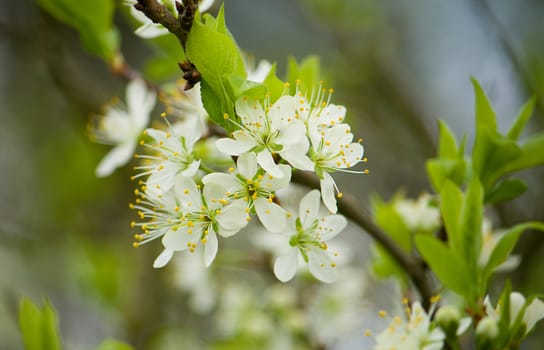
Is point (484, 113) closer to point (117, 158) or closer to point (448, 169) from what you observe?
point (448, 169)

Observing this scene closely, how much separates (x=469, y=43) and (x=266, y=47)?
1243 millimetres

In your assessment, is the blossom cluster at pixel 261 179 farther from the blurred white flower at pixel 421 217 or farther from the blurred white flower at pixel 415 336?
the blurred white flower at pixel 421 217

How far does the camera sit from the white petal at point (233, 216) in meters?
1.03

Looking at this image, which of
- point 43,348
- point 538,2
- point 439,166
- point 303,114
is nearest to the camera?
point 303,114

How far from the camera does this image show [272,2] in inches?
128

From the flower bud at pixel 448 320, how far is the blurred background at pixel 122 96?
0.99 metres

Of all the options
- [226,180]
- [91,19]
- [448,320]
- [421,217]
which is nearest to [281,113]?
[226,180]

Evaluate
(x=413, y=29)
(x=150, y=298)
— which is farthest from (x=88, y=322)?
(x=413, y=29)

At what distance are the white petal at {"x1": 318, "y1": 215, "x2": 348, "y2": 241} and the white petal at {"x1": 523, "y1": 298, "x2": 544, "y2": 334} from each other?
0.37 m

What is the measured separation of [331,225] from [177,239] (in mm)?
295

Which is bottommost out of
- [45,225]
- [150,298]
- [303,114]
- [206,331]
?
[206,331]

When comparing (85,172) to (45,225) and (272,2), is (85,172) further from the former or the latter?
(272,2)

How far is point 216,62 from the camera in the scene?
101 centimetres

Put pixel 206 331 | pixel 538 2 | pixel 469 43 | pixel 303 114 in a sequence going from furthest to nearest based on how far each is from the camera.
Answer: pixel 206 331
pixel 469 43
pixel 538 2
pixel 303 114
